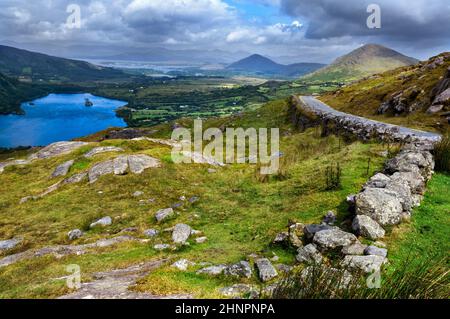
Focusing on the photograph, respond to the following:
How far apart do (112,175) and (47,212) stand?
801 centimetres

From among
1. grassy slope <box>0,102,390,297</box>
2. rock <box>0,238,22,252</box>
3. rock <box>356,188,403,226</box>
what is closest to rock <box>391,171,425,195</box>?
grassy slope <box>0,102,390,297</box>

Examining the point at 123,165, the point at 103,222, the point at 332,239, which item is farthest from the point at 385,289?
the point at 123,165

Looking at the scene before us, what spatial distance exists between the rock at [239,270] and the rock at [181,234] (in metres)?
5.98

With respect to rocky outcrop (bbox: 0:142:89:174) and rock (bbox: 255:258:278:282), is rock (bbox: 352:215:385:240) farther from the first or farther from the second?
rocky outcrop (bbox: 0:142:89:174)

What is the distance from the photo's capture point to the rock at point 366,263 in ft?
40.1

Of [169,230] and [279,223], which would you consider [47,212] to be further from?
[279,223]

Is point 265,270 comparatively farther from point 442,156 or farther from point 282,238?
point 442,156

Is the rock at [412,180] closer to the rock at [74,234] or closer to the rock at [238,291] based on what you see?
the rock at [238,291]

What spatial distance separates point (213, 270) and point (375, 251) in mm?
6743

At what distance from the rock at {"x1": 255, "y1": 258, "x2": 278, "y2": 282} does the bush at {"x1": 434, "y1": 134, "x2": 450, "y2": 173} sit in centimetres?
1936

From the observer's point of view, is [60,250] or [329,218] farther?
[60,250]

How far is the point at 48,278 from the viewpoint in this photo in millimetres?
15781

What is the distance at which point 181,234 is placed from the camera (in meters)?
20.9

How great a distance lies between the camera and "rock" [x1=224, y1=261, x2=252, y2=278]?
1396 centimetres
